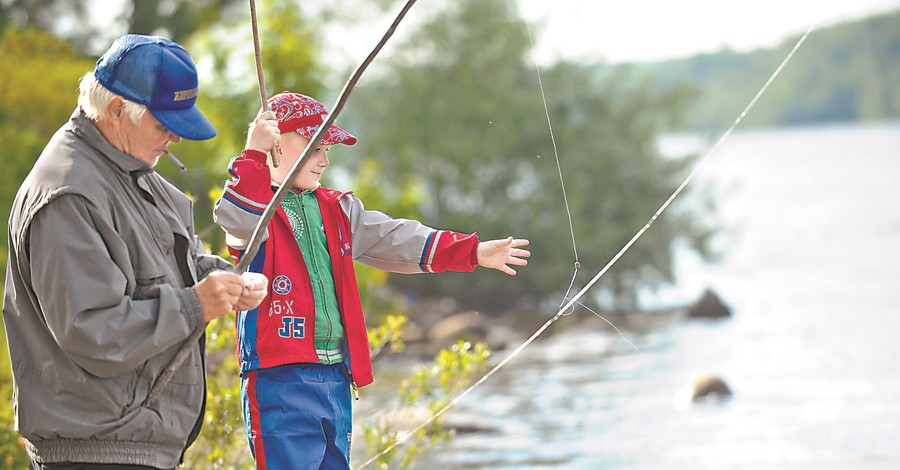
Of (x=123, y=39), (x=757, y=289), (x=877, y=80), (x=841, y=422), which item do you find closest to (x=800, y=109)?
(x=757, y=289)

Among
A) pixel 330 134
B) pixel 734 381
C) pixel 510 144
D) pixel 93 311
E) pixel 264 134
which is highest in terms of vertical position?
pixel 510 144

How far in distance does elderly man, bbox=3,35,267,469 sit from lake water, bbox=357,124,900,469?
4771 mm

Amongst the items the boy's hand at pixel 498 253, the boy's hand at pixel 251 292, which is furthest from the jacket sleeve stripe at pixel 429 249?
the boy's hand at pixel 251 292

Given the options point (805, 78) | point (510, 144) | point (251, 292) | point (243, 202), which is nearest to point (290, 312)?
point (243, 202)

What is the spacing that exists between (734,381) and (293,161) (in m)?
8.94

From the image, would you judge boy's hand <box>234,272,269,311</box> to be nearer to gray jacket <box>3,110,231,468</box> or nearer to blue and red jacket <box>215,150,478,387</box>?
gray jacket <box>3,110,231,468</box>

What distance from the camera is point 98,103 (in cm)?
232

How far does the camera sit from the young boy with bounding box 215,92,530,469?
2832 millimetres

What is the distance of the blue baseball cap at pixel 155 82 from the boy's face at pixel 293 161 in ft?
1.91

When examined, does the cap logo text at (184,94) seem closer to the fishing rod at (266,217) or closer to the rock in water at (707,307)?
the fishing rod at (266,217)

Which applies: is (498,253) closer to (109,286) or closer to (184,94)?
(184,94)

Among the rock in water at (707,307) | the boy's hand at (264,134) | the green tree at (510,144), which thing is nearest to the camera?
the boy's hand at (264,134)

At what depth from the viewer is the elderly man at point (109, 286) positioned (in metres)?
2.19

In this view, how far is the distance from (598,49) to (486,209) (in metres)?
7.32
